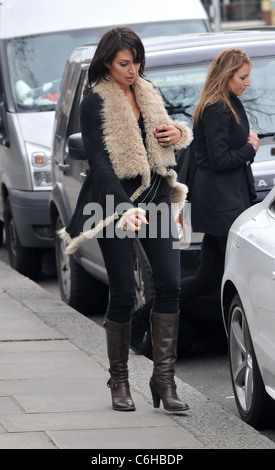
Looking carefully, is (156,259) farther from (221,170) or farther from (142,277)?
(142,277)

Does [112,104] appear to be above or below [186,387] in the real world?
above

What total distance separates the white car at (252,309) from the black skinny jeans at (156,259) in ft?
1.22

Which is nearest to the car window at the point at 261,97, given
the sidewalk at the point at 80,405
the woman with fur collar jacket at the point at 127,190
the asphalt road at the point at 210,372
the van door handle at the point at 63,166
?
the asphalt road at the point at 210,372

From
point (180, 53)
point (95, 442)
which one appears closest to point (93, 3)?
point (180, 53)

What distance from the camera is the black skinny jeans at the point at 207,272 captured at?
7.47m

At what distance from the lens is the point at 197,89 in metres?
8.61

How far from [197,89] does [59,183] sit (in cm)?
A: 214

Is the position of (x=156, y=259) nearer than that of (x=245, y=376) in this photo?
Yes

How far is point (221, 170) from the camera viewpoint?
7.21 meters

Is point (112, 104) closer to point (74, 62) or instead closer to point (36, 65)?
point (74, 62)

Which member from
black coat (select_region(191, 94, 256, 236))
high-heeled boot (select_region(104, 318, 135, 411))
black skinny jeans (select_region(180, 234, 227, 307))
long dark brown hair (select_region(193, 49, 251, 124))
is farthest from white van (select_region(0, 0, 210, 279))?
high-heeled boot (select_region(104, 318, 135, 411))

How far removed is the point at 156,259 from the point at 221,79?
1578 mm

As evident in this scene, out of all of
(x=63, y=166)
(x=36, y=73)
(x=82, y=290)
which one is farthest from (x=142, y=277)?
(x=36, y=73)

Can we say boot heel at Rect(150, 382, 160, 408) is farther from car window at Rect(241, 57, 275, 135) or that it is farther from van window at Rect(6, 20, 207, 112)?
van window at Rect(6, 20, 207, 112)
